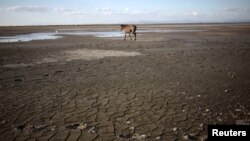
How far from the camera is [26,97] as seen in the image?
22.8 feet

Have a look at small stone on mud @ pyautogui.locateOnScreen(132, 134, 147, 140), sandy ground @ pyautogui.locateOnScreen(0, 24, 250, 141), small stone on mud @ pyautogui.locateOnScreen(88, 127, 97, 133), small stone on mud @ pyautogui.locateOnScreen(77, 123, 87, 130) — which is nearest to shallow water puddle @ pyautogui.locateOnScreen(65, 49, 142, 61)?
sandy ground @ pyautogui.locateOnScreen(0, 24, 250, 141)

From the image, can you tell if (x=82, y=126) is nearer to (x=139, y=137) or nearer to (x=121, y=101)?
(x=139, y=137)

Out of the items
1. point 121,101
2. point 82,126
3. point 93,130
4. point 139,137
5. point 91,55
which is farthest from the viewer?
A: point 91,55

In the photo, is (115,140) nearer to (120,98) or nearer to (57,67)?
(120,98)

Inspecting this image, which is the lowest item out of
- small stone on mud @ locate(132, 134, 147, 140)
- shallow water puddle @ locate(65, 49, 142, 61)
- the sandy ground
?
small stone on mud @ locate(132, 134, 147, 140)

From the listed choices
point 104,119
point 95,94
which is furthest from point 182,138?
point 95,94

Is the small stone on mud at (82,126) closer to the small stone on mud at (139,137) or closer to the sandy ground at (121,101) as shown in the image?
the sandy ground at (121,101)

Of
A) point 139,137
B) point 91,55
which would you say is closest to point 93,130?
point 139,137

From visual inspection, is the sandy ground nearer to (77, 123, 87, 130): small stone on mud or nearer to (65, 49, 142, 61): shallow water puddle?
(77, 123, 87, 130): small stone on mud

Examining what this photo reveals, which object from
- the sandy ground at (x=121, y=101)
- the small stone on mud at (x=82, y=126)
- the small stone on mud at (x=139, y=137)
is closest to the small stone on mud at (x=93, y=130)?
the sandy ground at (x=121, y=101)

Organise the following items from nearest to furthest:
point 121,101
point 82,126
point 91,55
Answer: point 82,126 < point 121,101 < point 91,55

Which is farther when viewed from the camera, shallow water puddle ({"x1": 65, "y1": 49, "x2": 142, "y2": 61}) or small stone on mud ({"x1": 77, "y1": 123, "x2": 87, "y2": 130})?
shallow water puddle ({"x1": 65, "y1": 49, "x2": 142, "y2": 61})

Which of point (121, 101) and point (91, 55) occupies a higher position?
point (91, 55)

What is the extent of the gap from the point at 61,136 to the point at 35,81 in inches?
189
